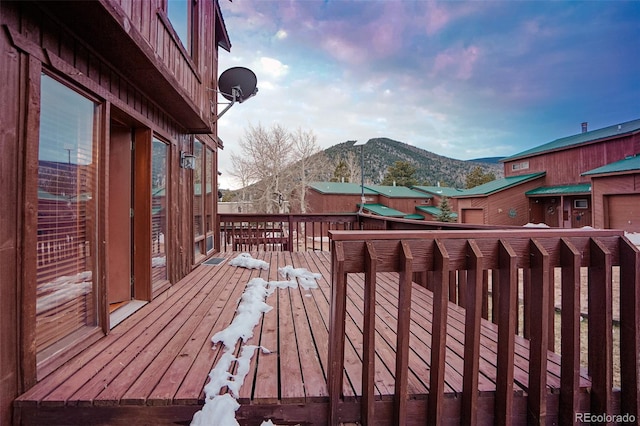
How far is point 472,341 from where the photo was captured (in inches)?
51.6

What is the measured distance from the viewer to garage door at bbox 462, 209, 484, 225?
1759cm

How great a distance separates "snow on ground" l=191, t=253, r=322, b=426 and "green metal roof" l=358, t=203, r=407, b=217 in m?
19.6

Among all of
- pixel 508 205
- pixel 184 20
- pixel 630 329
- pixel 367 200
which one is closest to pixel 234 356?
pixel 630 329

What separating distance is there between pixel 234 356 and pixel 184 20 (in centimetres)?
412

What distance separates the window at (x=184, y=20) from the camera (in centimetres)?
320

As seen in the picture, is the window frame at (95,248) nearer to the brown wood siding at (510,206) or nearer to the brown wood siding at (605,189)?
the brown wood siding at (605,189)

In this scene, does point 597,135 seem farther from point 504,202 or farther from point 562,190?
point 504,202

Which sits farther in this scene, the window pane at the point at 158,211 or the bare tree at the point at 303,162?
the bare tree at the point at 303,162

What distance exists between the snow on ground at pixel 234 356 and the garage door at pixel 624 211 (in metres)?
14.9

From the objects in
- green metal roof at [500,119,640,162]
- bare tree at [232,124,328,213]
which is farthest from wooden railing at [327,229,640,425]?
green metal roof at [500,119,640,162]

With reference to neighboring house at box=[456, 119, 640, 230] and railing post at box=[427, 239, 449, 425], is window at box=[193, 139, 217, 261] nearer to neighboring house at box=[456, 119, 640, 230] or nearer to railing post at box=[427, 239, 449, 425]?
railing post at box=[427, 239, 449, 425]

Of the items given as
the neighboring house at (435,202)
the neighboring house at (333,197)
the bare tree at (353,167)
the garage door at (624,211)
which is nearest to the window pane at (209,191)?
the garage door at (624,211)

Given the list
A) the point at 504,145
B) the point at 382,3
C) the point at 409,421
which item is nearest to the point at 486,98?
the point at 382,3

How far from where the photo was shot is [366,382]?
128 cm
